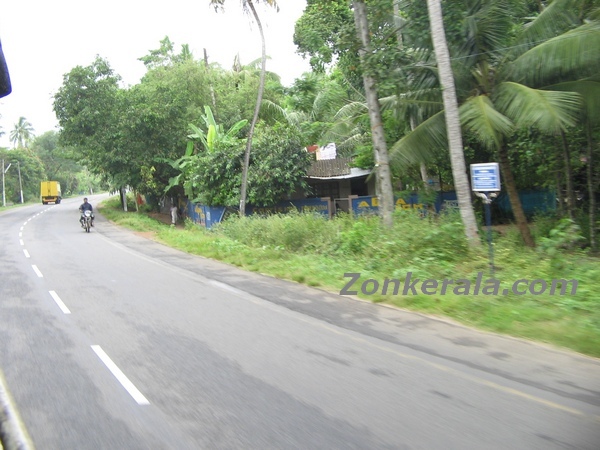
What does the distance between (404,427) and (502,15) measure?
12.6 m

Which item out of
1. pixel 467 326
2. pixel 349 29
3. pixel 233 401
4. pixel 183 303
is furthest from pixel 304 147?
pixel 233 401

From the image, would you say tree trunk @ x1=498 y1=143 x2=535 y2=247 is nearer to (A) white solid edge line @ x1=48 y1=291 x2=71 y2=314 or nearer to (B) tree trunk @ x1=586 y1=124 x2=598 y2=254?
(B) tree trunk @ x1=586 y1=124 x2=598 y2=254

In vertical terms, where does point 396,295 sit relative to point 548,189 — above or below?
below

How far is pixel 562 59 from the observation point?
12.9 m

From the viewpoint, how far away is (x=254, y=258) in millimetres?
14992

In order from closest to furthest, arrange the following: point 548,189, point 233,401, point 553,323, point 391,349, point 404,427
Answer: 1. point 404,427
2. point 233,401
3. point 391,349
4. point 553,323
5. point 548,189

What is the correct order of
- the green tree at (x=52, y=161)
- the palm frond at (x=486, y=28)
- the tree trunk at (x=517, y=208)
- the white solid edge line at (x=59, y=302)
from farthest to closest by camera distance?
1. the green tree at (x=52, y=161)
2. the tree trunk at (x=517, y=208)
3. the palm frond at (x=486, y=28)
4. the white solid edge line at (x=59, y=302)

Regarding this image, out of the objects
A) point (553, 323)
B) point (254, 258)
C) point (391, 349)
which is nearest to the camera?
point (391, 349)

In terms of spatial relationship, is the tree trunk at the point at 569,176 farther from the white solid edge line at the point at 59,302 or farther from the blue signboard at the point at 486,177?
the white solid edge line at the point at 59,302

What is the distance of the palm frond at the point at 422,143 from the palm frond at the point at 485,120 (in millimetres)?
1261

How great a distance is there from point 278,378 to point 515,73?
11.7m

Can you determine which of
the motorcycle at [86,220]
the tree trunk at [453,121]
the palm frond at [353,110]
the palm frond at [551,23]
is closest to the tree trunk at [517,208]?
the palm frond at [551,23]

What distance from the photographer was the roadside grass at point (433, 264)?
7.58m

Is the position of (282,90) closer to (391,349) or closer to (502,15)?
(502,15)
